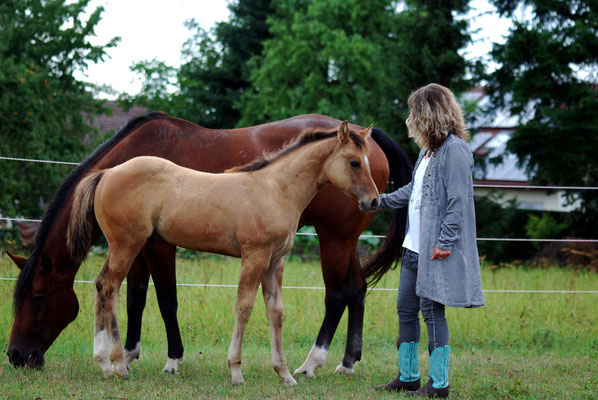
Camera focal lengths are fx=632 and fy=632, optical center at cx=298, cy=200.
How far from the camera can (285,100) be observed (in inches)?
953

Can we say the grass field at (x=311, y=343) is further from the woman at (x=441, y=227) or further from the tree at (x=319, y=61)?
the tree at (x=319, y=61)

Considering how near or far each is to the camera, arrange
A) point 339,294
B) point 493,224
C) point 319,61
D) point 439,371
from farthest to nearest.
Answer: point 319,61
point 493,224
point 339,294
point 439,371

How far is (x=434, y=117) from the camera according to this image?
4340 mm

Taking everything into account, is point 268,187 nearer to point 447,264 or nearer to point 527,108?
point 447,264

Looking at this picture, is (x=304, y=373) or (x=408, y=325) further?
(x=304, y=373)

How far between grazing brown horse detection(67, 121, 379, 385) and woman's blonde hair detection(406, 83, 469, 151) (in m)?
0.44

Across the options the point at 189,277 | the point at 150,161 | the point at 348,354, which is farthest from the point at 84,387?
the point at 189,277

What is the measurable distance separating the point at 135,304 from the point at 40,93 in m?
9.99

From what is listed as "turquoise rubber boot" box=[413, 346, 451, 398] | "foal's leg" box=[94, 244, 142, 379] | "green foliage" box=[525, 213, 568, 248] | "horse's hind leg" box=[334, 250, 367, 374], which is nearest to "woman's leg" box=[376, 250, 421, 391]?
"turquoise rubber boot" box=[413, 346, 451, 398]

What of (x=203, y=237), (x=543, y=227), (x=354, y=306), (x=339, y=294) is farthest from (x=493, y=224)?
(x=203, y=237)

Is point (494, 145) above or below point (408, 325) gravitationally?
above

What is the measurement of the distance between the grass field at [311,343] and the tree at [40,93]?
4.50 metres

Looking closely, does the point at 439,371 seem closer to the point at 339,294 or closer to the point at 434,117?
the point at 339,294

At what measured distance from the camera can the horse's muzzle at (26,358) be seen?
5070 millimetres
